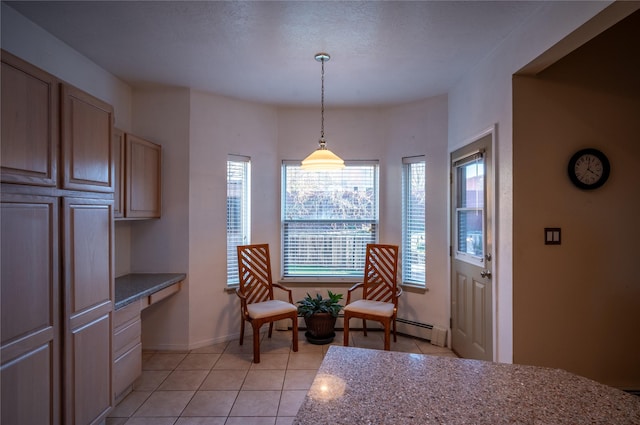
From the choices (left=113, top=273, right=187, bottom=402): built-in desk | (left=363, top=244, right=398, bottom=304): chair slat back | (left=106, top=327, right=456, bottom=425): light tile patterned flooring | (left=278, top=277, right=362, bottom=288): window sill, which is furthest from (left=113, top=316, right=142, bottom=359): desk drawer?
(left=363, top=244, right=398, bottom=304): chair slat back

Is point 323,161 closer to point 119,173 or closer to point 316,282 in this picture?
point 119,173

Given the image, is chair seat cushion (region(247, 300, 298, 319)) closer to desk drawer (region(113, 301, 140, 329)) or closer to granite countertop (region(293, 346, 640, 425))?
desk drawer (region(113, 301, 140, 329))

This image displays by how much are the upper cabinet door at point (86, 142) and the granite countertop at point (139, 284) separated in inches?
35.7

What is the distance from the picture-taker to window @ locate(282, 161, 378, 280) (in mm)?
4422

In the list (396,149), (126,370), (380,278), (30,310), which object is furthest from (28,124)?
(396,149)

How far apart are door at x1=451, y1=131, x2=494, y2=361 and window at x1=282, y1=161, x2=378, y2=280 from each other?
109 centimetres

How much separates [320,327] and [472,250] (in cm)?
181

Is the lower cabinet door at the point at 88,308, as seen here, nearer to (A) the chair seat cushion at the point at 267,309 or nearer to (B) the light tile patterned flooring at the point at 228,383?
(B) the light tile patterned flooring at the point at 228,383

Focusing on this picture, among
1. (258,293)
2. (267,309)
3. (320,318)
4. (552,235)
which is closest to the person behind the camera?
(552,235)

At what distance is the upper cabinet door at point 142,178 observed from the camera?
3.17m

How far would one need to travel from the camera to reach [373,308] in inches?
143

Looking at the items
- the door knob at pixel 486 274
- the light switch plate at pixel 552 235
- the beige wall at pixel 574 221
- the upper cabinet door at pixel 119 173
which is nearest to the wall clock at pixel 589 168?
the beige wall at pixel 574 221

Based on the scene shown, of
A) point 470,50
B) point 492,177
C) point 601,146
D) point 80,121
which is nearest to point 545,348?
point 492,177

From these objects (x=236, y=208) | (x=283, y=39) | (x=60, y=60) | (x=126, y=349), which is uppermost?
(x=283, y=39)
